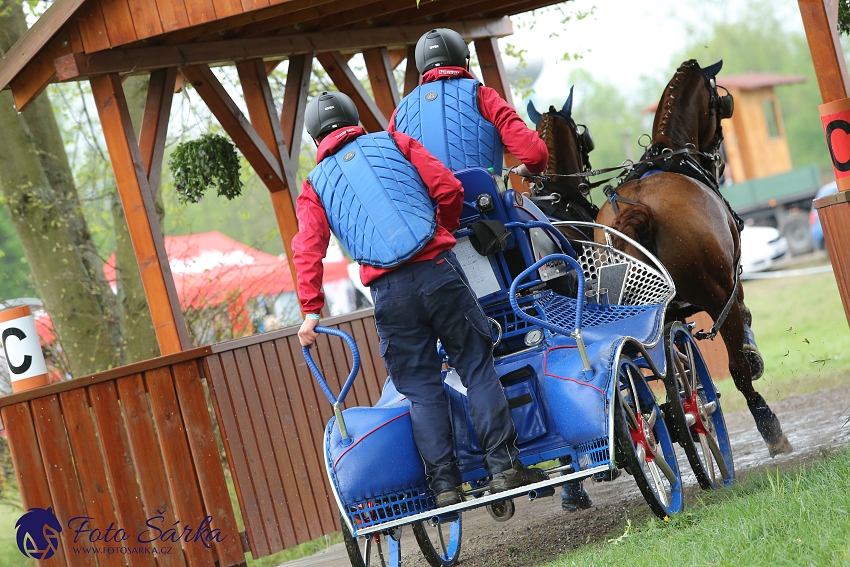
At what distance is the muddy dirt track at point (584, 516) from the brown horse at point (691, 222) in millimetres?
403

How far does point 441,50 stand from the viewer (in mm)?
4945

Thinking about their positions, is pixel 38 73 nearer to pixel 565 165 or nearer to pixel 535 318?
pixel 565 165

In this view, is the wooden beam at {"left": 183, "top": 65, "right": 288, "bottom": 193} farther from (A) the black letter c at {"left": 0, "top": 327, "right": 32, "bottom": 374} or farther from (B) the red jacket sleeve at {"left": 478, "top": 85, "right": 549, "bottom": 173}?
(B) the red jacket sleeve at {"left": 478, "top": 85, "right": 549, "bottom": 173}

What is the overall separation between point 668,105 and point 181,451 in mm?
3706

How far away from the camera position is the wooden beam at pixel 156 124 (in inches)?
260

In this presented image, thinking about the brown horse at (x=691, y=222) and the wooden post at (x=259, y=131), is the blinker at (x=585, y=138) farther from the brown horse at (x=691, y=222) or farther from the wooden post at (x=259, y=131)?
the wooden post at (x=259, y=131)

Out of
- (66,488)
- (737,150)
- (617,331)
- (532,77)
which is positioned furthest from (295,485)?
(737,150)

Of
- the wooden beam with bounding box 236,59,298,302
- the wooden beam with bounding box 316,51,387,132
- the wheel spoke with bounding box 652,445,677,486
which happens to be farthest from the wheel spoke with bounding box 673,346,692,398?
the wooden beam with bounding box 316,51,387,132

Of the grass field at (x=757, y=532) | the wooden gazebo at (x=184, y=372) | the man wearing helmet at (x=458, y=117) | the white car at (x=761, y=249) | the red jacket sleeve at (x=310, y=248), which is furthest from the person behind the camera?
the white car at (x=761, y=249)

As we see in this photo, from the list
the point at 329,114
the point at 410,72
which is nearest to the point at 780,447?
the point at 329,114

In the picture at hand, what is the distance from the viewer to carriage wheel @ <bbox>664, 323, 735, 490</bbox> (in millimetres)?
4887

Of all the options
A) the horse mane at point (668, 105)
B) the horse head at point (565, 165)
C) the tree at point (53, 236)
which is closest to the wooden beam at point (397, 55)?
the horse head at point (565, 165)

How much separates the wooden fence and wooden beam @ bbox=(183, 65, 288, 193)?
1297 mm

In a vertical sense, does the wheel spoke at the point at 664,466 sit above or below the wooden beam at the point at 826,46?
below
